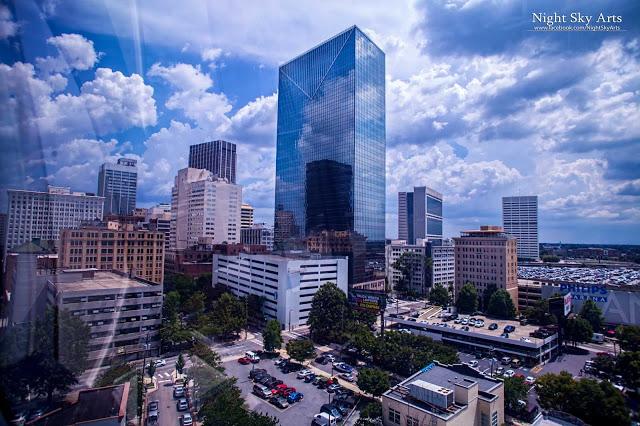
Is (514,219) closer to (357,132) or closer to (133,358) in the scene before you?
(357,132)

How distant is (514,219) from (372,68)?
2240 centimetres

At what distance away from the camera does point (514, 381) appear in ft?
21.3

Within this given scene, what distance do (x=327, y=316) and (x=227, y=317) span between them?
10.4 ft

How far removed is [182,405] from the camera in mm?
6398

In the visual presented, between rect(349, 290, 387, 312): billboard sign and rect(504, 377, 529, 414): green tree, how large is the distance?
535cm

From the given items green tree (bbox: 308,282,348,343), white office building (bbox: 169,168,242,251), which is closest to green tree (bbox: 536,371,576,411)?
green tree (bbox: 308,282,348,343)

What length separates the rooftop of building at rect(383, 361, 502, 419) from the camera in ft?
16.2

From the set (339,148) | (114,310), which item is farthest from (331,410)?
(339,148)

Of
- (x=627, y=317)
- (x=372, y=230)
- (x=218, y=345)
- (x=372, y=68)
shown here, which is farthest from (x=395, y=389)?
(x=372, y=68)

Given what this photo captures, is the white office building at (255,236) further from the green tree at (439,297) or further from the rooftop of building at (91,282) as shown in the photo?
the rooftop of building at (91,282)

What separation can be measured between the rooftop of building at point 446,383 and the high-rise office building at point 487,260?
10.6 meters

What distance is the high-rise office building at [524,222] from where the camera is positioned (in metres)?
32.8

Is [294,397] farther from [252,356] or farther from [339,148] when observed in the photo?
[339,148]

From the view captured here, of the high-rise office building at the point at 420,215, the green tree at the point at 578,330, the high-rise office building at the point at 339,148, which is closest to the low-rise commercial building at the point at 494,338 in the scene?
the green tree at the point at 578,330
